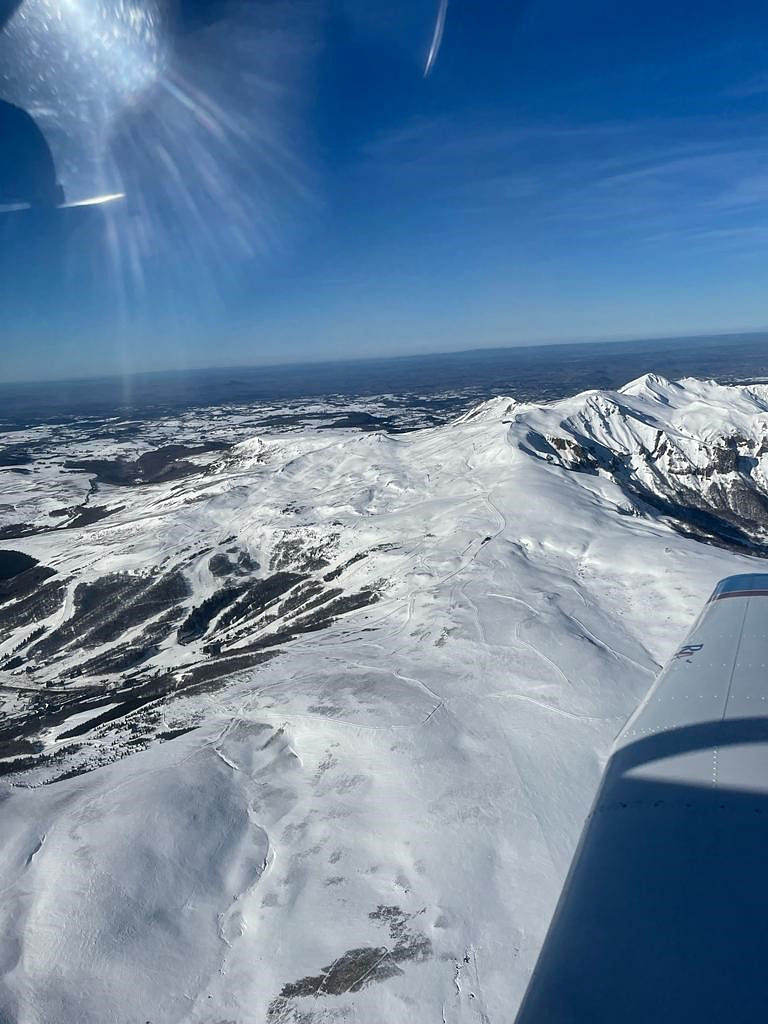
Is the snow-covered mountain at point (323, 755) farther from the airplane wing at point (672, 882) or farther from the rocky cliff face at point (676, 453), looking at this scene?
the rocky cliff face at point (676, 453)

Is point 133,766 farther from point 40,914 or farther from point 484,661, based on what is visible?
point 484,661

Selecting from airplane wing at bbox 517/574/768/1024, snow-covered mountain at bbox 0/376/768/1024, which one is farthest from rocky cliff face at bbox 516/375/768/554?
airplane wing at bbox 517/574/768/1024

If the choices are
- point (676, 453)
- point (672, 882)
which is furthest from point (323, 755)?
point (676, 453)

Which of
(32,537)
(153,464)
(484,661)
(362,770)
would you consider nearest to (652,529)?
(484,661)

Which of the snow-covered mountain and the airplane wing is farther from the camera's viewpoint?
the snow-covered mountain

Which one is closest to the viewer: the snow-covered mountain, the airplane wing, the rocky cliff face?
the airplane wing

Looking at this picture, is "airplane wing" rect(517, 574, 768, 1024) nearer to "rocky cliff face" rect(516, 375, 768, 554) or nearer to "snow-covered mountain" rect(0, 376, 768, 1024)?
"snow-covered mountain" rect(0, 376, 768, 1024)

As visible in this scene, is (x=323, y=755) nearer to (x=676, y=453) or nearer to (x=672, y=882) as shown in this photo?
(x=672, y=882)
